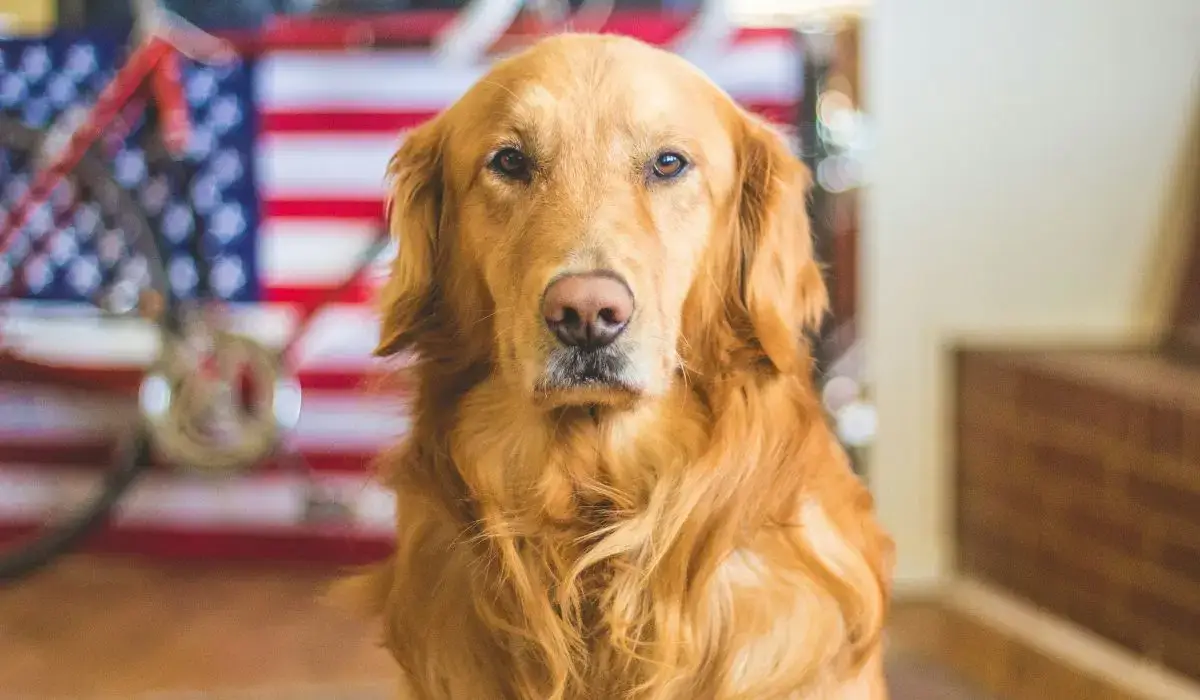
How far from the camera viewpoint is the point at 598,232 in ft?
3.41

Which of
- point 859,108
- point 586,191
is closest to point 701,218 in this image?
point 586,191

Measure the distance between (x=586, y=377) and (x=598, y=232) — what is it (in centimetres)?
16

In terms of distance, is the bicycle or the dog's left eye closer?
the dog's left eye

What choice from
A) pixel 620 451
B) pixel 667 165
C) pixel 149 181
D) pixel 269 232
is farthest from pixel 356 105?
pixel 620 451

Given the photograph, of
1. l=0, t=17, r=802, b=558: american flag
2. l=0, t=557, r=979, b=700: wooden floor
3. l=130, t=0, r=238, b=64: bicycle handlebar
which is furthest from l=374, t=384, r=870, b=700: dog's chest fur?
l=130, t=0, r=238, b=64: bicycle handlebar

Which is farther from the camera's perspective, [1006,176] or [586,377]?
[1006,176]

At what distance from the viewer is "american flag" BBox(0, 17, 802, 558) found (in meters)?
2.33

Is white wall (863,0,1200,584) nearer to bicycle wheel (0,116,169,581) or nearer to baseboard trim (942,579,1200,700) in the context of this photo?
baseboard trim (942,579,1200,700)

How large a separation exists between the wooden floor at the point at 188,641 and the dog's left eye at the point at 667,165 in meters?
1.22

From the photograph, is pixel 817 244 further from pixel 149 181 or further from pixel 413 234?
pixel 149 181

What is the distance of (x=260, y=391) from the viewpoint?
236 centimetres

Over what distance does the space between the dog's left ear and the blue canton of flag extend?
157 centimetres

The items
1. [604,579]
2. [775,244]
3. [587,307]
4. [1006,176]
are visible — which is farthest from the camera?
[1006,176]

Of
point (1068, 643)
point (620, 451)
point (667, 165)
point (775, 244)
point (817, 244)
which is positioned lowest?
point (1068, 643)
